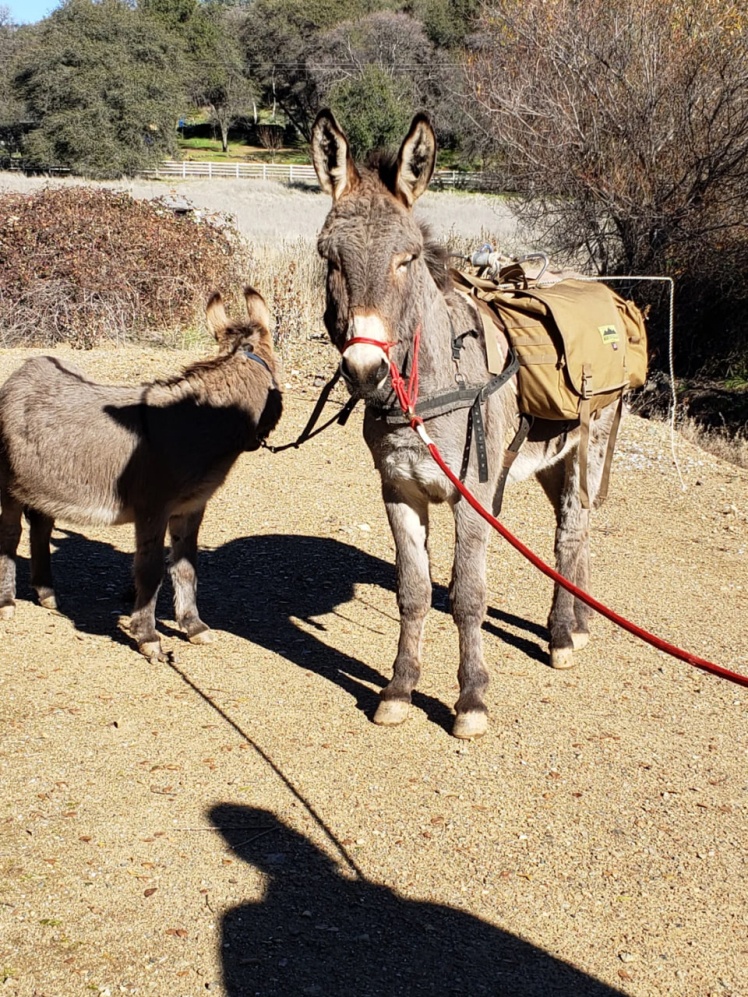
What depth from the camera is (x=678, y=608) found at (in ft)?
23.4

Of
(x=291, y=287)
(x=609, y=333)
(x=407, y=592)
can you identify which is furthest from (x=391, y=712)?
(x=291, y=287)

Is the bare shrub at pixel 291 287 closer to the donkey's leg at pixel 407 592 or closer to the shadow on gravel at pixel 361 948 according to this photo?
the donkey's leg at pixel 407 592

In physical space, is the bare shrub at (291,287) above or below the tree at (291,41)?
below

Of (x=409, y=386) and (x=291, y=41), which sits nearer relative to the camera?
(x=409, y=386)

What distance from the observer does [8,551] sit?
6.23 meters

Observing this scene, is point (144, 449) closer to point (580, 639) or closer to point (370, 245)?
point (370, 245)

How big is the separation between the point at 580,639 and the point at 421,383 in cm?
236

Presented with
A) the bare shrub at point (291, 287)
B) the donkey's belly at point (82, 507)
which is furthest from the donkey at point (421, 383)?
the bare shrub at point (291, 287)

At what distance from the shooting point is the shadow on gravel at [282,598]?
594 centimetres

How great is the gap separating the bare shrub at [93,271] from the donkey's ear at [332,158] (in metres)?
9.49

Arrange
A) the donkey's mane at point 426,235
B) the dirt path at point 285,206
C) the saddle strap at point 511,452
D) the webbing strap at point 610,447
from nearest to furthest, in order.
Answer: the donkey's mane at point 426,235, the saddle strap at point 511,452, the webbing strap at point 610,447, the dirt path at point 285,206

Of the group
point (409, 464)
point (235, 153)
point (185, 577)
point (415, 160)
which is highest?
point (235, 153)

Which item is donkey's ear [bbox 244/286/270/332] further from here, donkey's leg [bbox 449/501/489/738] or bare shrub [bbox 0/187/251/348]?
bare shrub [bbox 0/187/251/348]

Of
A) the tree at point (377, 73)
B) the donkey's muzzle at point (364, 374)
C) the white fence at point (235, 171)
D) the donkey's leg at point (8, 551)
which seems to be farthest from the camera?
the white fence at point (235, 171)
